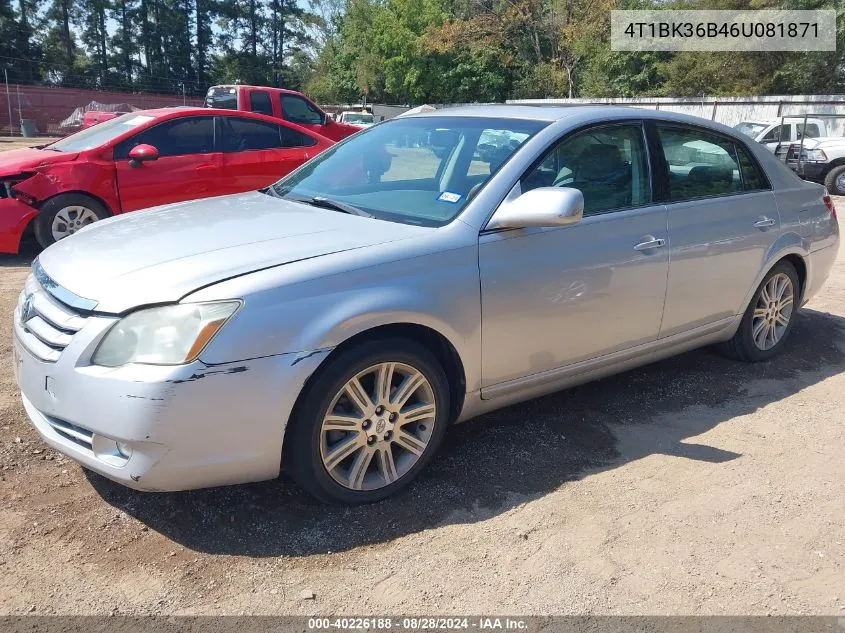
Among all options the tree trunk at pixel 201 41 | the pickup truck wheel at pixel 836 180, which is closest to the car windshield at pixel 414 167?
the pickup truck wheel at pixel 836 180

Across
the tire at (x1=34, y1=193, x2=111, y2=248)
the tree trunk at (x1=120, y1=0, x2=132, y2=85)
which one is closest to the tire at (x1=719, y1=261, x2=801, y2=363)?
the tire at (x1=34, y1=193, x2=111, y2=248)

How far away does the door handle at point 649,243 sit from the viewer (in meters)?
3.91

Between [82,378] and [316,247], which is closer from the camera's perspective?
[82,378]

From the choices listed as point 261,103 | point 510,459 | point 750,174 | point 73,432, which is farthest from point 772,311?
point 261,103

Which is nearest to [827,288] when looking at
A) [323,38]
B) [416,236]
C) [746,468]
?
[746,468]

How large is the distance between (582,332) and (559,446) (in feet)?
1.92

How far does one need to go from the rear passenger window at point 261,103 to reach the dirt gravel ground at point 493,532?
9.30 m

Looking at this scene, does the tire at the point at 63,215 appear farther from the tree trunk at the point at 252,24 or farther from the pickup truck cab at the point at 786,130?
the tree trunk at the point at 252,24

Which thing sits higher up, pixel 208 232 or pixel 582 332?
pixel 208 232

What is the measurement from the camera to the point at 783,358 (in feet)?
17.3

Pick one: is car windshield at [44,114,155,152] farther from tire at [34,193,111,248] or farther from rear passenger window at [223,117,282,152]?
rear passenger window at [223,117,282,152]

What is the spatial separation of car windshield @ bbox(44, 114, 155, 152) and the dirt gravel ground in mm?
4371

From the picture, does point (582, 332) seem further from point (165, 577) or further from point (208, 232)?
point (165, 577)

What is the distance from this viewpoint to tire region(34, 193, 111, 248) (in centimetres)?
716
